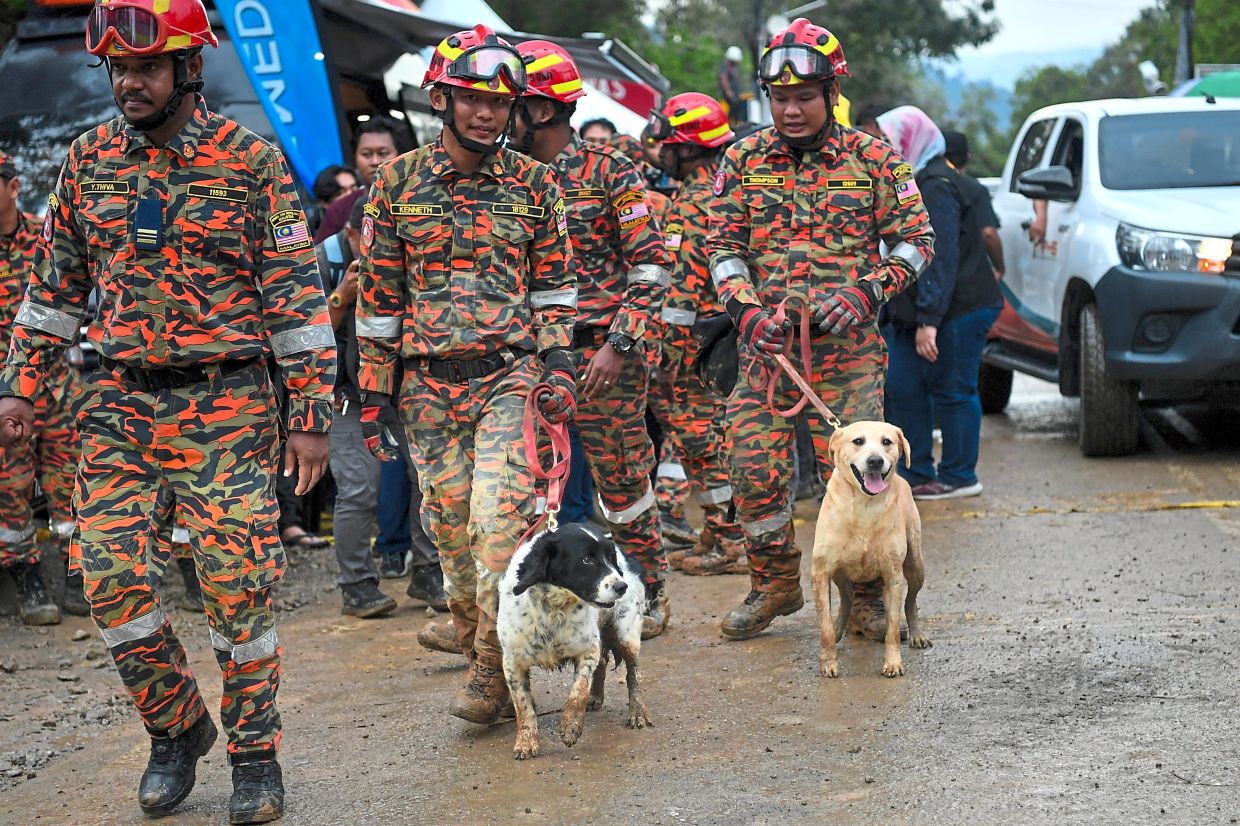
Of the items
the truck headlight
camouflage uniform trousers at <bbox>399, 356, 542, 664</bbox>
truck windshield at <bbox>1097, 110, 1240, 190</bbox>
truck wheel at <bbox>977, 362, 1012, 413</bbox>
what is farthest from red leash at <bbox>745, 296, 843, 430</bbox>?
truck wheel at <bbox>977, 362, 1012, 413</bbox>

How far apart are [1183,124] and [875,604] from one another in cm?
599

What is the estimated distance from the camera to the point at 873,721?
5.45m

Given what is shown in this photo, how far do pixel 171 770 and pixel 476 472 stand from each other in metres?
1.36

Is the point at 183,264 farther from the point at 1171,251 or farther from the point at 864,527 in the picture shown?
the point at 1171,251

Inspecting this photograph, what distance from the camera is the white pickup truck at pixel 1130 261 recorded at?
993 cm

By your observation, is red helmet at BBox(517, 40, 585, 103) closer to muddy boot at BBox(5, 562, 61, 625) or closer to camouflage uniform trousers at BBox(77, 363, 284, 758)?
camouflage uniform trousers at BBox(77, 363, 284, 758)

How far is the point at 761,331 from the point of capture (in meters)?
6.31

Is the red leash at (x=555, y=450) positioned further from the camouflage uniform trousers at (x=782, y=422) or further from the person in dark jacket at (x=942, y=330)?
the person in dark jacket at (x=942, y=330)

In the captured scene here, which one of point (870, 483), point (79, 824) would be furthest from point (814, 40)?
point (79, 824)

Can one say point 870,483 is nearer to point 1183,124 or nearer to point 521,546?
point 521,546

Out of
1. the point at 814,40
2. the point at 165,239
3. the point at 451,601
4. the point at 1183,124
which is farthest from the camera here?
the point at 1183,124

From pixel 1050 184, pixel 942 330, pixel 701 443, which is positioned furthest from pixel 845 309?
pixel 1050 184

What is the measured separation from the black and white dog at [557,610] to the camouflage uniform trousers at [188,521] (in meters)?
0.81

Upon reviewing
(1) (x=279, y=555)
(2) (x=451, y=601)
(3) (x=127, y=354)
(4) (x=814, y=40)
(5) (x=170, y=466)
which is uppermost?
(4) (x=814, y=40)
